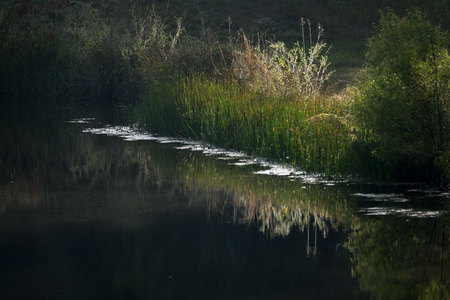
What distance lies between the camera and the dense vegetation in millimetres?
9422

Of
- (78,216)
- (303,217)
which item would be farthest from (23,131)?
(303,217)

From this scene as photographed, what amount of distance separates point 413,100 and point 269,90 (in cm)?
416

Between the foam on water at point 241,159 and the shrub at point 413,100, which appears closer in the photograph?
the foam on water at point 241,159

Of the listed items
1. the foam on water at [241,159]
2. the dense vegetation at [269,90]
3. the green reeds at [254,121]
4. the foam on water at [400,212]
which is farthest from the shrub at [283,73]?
the foam on water at [400,212]

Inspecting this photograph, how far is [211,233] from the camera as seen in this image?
24.8 ft

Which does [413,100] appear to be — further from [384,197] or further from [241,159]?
[241,159]

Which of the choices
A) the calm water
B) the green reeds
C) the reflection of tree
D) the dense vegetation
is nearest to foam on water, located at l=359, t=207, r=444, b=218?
the calm water

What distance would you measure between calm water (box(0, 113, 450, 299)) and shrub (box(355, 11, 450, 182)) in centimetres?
52

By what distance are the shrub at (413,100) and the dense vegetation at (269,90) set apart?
Answer: 1 centimetres

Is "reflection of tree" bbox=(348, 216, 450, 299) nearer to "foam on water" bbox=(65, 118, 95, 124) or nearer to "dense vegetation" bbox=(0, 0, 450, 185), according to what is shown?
"dense vegetation" bbox=(0, 0, 450, 185)

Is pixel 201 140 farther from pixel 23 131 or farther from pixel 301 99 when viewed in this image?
pixel 23 131

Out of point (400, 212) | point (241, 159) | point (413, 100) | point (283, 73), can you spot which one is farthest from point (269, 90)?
point (400, 212)

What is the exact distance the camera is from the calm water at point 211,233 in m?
6.04

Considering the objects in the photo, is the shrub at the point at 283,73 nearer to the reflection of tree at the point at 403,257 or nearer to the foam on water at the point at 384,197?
the foam on water at the point at 384,197
